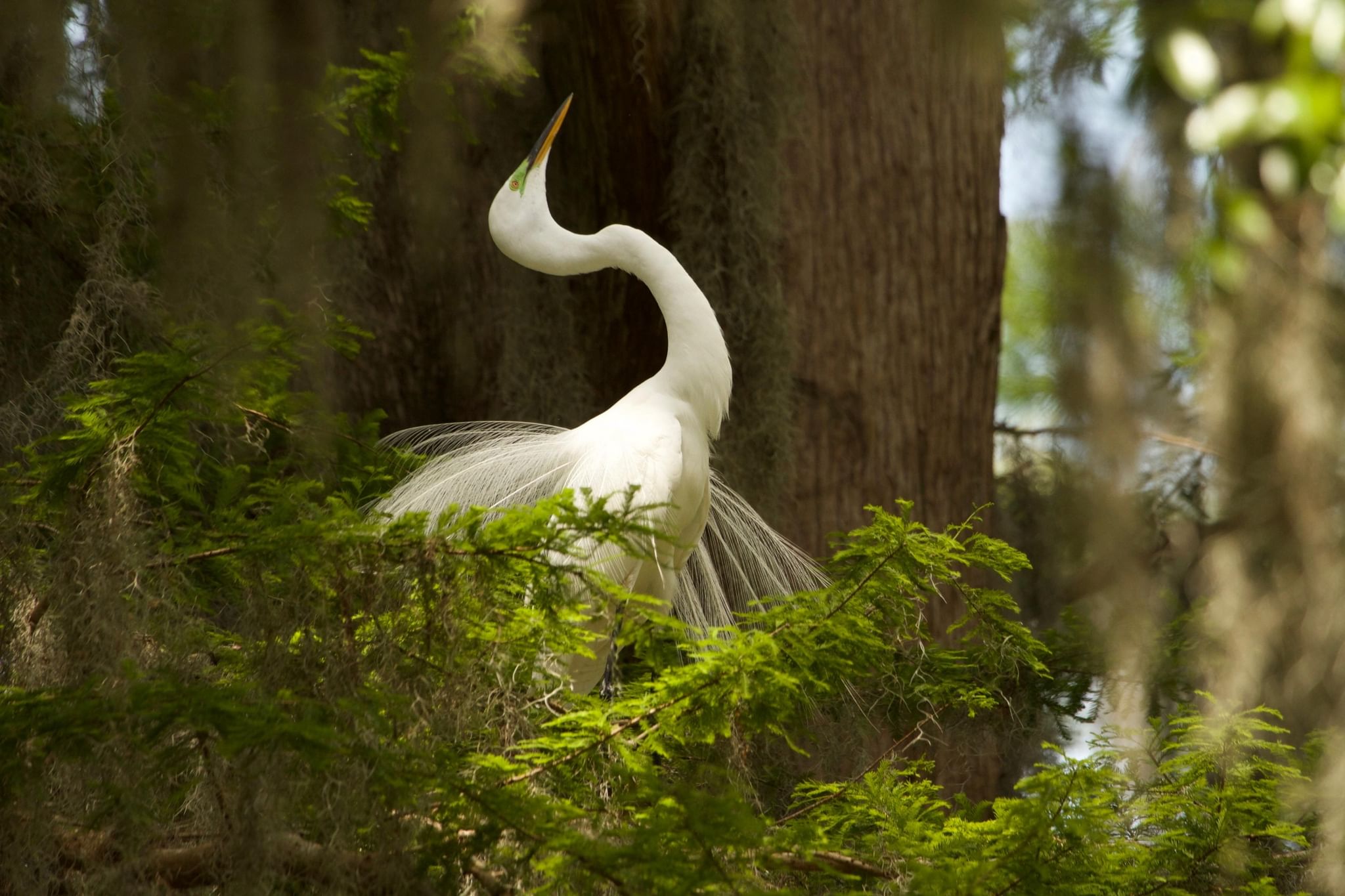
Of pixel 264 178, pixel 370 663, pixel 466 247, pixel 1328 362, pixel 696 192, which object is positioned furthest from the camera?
pixel 466 247

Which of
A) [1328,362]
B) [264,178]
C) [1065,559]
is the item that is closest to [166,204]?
[264,178]

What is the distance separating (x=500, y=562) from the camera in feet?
4.29

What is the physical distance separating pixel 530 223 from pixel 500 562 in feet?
4.06

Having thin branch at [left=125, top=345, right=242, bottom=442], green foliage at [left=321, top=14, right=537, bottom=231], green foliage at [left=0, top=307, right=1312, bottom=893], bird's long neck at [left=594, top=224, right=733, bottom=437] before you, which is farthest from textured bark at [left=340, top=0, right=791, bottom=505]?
thin branch at [left=125, top=345, right=242, bottom=442]

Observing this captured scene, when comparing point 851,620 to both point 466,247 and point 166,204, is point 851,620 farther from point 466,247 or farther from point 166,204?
point 466,247

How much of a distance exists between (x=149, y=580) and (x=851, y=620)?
877 mm

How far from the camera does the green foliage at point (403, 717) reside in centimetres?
122

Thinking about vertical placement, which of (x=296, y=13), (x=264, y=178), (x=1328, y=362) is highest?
(x=296, y=13)

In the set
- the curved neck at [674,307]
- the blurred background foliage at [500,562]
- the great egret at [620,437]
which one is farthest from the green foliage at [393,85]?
the curved neck at [674,307]

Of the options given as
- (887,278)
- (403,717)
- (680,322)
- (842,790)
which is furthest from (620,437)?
(887,278)

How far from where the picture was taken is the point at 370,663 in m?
1.33

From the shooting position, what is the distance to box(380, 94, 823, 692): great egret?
2.25 metres

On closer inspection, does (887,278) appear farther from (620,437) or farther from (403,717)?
(403,717)

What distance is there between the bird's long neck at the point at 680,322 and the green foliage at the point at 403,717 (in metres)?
0.69
